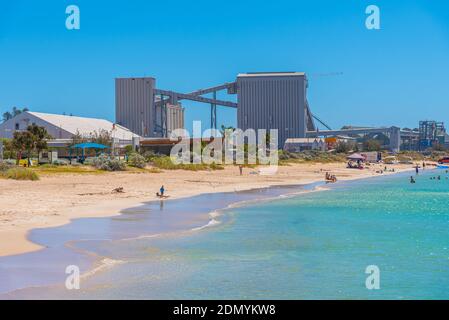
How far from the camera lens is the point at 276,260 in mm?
19266

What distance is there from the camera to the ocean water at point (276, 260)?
51.0 feet

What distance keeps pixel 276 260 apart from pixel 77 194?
1998 cm

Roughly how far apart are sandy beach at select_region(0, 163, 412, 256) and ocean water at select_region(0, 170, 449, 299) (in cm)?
385

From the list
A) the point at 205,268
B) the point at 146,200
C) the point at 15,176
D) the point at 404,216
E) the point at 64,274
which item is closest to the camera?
the point at 64,274

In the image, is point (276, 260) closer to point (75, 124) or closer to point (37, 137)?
point (37, 137)

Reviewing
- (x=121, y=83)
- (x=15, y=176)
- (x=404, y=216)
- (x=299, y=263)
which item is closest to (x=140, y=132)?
(x=121, y=83)

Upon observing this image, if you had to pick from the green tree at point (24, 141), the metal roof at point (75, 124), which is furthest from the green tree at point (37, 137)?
the metal roof at point (75, 124)

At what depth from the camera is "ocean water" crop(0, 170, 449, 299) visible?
15.5m

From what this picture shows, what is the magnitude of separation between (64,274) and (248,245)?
736 cm

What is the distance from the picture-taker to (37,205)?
30141 millimetres

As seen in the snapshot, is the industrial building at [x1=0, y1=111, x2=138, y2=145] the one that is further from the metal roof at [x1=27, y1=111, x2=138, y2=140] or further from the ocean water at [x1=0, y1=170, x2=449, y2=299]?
the ocean water at [x1=0, y1=170, x2=449, y2=299]

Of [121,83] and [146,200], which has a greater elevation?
[121,83]

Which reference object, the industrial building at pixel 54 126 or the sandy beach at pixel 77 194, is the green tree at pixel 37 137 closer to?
the sandy beach at pixel 77 194

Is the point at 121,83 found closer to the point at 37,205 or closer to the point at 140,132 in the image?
the point at 140,132
